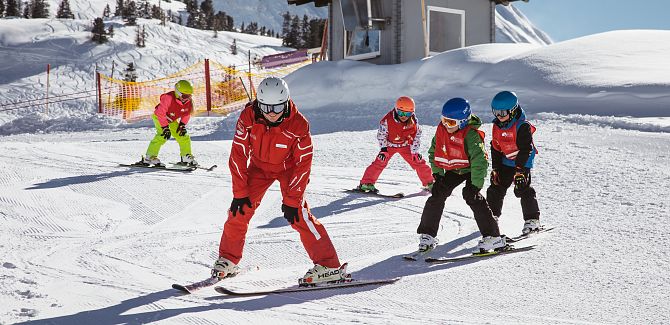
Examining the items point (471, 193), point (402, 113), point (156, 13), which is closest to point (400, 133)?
point (402, 113)

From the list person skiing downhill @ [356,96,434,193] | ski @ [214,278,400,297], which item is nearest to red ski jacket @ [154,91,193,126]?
person skiing downhill @ [356,96,434,193]

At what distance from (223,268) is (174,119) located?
6148 millimetres

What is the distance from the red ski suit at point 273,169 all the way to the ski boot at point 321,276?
0.13 ft

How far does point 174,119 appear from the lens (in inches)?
421

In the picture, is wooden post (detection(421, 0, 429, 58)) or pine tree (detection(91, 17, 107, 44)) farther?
pine tree (detection(91, 17, 107, 44))

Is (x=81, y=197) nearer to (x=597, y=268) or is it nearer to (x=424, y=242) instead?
(x=424, y=242)

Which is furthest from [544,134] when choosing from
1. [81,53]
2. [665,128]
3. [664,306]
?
[81,53]

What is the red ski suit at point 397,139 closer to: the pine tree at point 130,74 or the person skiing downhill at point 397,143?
the person skiing downhill at point 397,143

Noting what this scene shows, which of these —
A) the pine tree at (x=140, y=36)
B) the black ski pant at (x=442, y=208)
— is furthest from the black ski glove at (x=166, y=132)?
the pine tree at (x=140, y=36)

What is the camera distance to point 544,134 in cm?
1284

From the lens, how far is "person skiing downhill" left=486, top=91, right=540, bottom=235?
20.6 ft

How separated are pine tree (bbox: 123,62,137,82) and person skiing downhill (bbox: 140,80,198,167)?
94.9 feet

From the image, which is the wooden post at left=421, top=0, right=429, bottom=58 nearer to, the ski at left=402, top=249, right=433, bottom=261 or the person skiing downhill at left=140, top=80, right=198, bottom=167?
the person skiing downhill at left=140, top=80, right=198, bottom=167

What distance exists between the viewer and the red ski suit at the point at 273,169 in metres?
4.80
